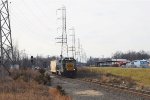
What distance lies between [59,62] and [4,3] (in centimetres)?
3057

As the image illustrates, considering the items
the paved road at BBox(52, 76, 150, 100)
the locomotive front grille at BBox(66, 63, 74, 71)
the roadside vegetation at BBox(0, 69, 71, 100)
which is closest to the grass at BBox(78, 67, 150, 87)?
the locomotive front grille at BBox(66, 63, 74, 71)

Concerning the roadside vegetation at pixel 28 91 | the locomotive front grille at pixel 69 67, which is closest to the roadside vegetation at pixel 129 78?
the locomotive front grille at pixel 69 67

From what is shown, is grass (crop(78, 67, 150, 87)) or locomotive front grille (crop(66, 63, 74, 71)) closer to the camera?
grass (crop(78, 67, 150, 87))

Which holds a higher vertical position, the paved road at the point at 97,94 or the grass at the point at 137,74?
the grass at the point at 137,74

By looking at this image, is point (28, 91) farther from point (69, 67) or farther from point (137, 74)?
point (69, 67)

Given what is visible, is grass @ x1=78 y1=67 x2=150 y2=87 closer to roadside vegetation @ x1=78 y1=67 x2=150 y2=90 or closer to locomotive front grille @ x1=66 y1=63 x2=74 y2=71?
roadside vegetation @ x1=78 y1=67 x2=150 y2=90

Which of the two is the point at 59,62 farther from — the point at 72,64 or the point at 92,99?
the point at 92,99

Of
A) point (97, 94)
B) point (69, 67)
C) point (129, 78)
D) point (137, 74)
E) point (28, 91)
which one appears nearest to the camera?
point (28, 91)

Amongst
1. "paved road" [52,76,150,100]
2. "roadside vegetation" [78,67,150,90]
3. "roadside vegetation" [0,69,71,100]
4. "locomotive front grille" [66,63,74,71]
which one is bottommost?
"paved road" [52,76,150,100]

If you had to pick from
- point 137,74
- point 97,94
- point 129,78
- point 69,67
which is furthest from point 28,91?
point 69,67

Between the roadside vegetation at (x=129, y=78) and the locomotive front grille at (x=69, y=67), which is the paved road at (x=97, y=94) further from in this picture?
the locomotive front grille at (x=69, y=67)

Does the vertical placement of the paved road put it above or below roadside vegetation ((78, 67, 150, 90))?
below

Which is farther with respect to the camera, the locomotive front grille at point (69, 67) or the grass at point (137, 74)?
the locomotive front grille at point (69, 67)

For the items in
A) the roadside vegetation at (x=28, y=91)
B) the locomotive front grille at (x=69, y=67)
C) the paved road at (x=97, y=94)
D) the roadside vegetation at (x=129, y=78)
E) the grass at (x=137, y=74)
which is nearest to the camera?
the roadside vegetation at (x=28, y=91)
